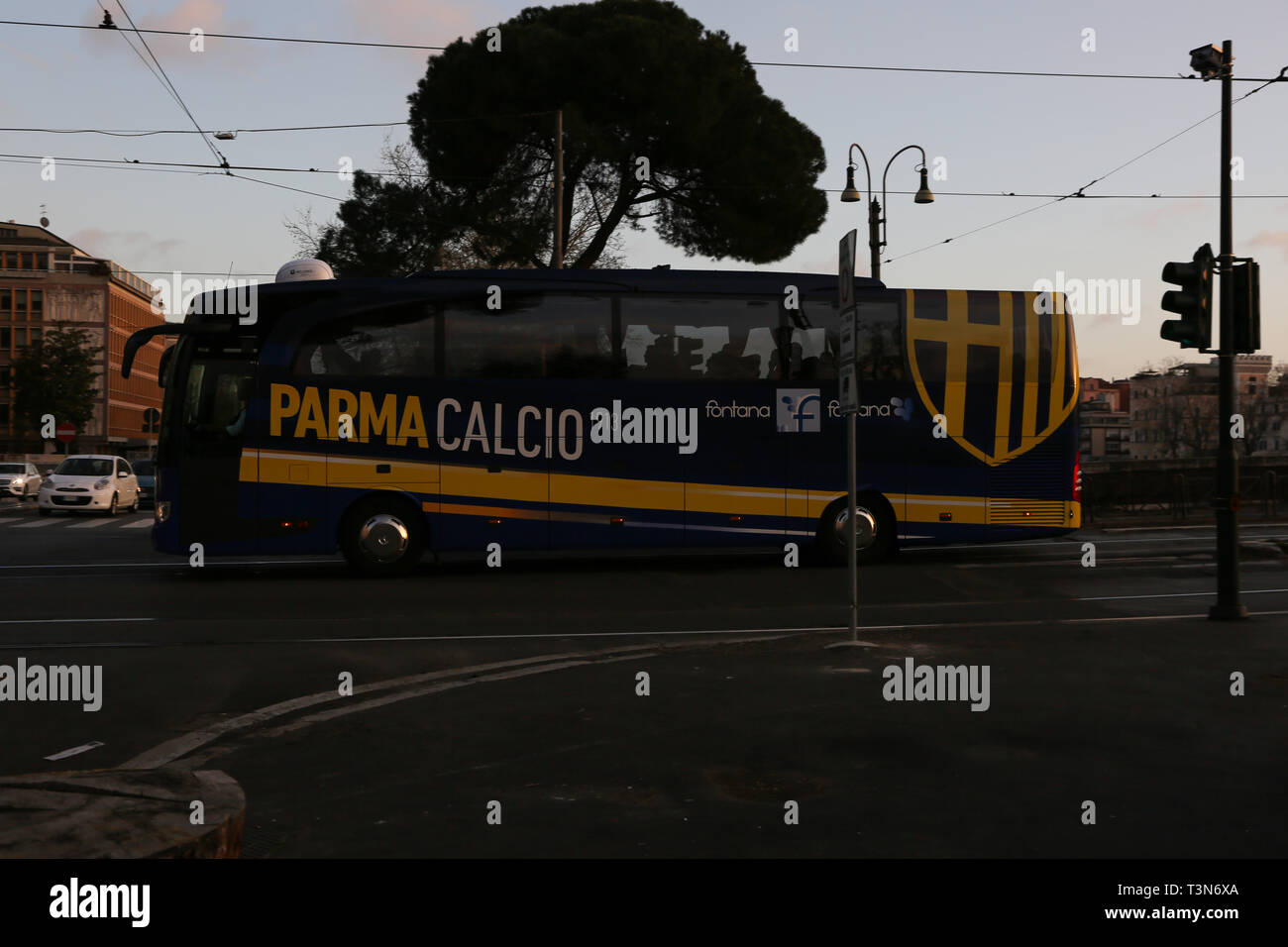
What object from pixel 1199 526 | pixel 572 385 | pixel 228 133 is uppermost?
pixel 228 133

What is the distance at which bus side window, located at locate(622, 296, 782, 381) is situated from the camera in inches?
664

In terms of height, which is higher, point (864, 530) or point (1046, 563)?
point (864, 530)

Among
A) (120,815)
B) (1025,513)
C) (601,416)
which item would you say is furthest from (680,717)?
(1025,513)

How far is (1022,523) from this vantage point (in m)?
17.9

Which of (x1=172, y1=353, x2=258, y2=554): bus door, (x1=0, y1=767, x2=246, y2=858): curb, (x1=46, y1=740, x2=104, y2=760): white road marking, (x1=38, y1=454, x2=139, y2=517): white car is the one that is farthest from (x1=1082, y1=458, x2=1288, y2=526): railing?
(x1=0, y1=767, x2=246, y2=858): curb

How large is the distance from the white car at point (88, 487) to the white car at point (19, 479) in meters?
9.88

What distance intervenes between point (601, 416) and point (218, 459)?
4.47 meters

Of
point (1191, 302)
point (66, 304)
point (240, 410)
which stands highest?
point (66, 304)

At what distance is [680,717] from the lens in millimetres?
7406

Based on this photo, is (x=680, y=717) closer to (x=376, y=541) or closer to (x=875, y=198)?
(x=376, y=541)

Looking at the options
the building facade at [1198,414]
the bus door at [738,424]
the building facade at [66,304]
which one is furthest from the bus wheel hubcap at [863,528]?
the building facade at [66,304]

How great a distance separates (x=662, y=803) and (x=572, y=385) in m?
11.4
